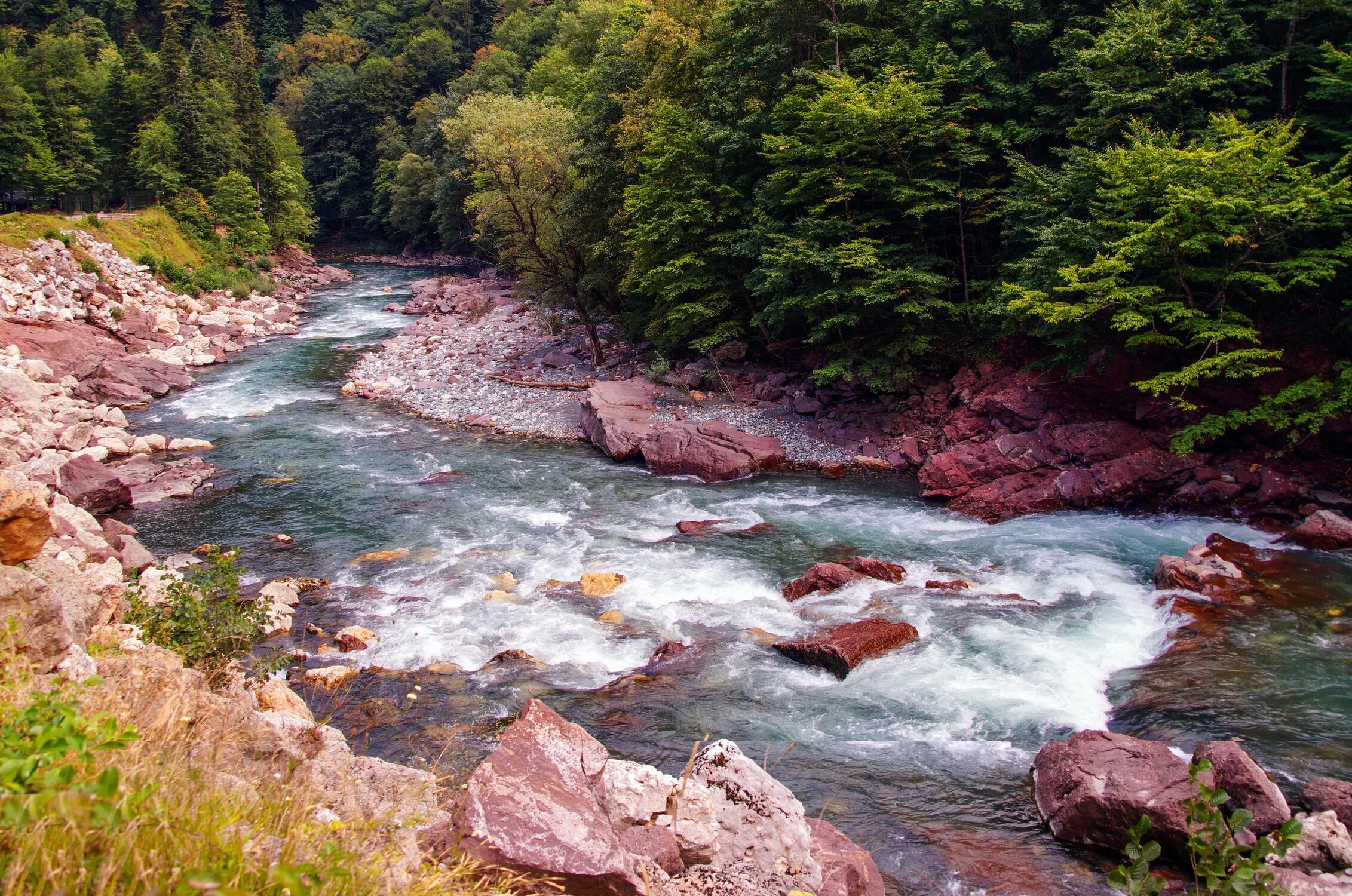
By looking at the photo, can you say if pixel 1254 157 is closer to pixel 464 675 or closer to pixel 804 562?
pixel 804 562

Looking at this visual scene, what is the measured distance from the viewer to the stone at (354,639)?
11.4 meters

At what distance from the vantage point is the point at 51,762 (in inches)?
112

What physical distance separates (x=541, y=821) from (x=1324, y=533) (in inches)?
568

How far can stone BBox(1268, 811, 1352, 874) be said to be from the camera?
6.34 metres

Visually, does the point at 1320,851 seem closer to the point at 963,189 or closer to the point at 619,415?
the point at 963,189

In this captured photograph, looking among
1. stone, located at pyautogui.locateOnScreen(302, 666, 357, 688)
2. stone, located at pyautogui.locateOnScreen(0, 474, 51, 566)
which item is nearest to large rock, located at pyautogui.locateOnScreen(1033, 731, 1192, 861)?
stone, located at pyautogui.locateOnScreen(302, 666, 357, 688)

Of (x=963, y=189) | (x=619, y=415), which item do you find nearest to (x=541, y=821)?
(x=619, y=415)

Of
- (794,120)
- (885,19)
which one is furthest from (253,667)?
(885,19)

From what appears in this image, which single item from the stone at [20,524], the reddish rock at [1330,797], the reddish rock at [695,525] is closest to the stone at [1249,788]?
the reddish rock at [1330,797]

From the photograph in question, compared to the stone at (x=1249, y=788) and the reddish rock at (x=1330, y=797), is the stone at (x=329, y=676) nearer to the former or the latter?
the stone at (x=1249, y=788)

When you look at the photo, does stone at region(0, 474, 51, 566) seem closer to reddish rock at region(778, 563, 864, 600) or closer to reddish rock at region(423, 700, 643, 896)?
reddish rock at region(423, 700, 643, 896)

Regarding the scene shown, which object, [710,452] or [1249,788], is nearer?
[1249,788]

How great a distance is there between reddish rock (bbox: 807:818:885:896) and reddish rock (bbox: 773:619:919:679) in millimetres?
4114

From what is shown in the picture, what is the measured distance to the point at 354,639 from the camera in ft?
37.7
